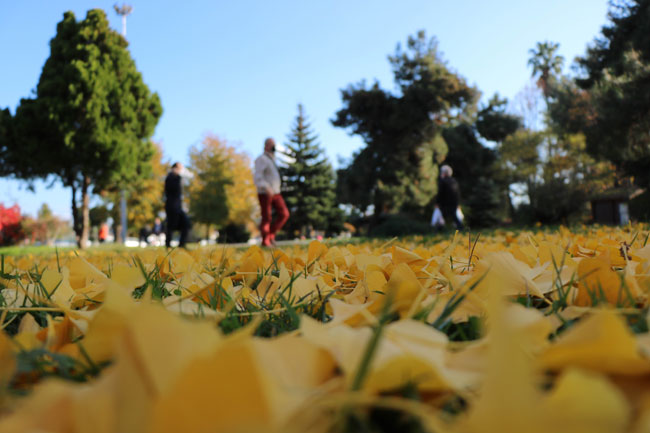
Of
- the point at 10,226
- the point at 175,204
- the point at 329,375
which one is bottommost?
the point at 329,375

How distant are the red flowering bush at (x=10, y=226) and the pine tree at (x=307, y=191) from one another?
2058 centimetres

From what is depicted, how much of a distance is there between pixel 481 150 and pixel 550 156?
5246 mm

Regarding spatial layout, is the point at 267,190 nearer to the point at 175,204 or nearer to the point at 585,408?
the point at 175,204

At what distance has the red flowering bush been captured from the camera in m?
15.1

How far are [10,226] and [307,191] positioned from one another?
2328 cm

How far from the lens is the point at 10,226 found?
610 inches

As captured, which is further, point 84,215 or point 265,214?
point 84,215

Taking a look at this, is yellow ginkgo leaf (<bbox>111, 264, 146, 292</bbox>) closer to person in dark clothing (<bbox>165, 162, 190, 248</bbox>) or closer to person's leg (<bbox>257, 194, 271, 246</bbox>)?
person's leg (<bbox>257, 194, 271, 246</bbox>)

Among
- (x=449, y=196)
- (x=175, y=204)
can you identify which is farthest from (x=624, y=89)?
(x=175, y=204)

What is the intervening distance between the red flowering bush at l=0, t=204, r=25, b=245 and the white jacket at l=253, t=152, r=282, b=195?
43.5 ft

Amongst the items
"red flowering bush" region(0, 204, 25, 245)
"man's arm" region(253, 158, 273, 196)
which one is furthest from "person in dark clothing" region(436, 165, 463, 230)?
"red flowering bush" region(0, 204, 25, 245)

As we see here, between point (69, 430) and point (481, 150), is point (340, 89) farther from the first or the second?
point (69, 430)

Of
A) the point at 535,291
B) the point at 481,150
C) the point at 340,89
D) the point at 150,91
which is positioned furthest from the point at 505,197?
the point at 535,291

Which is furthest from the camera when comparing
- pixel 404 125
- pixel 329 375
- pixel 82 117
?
pixel 404 125
